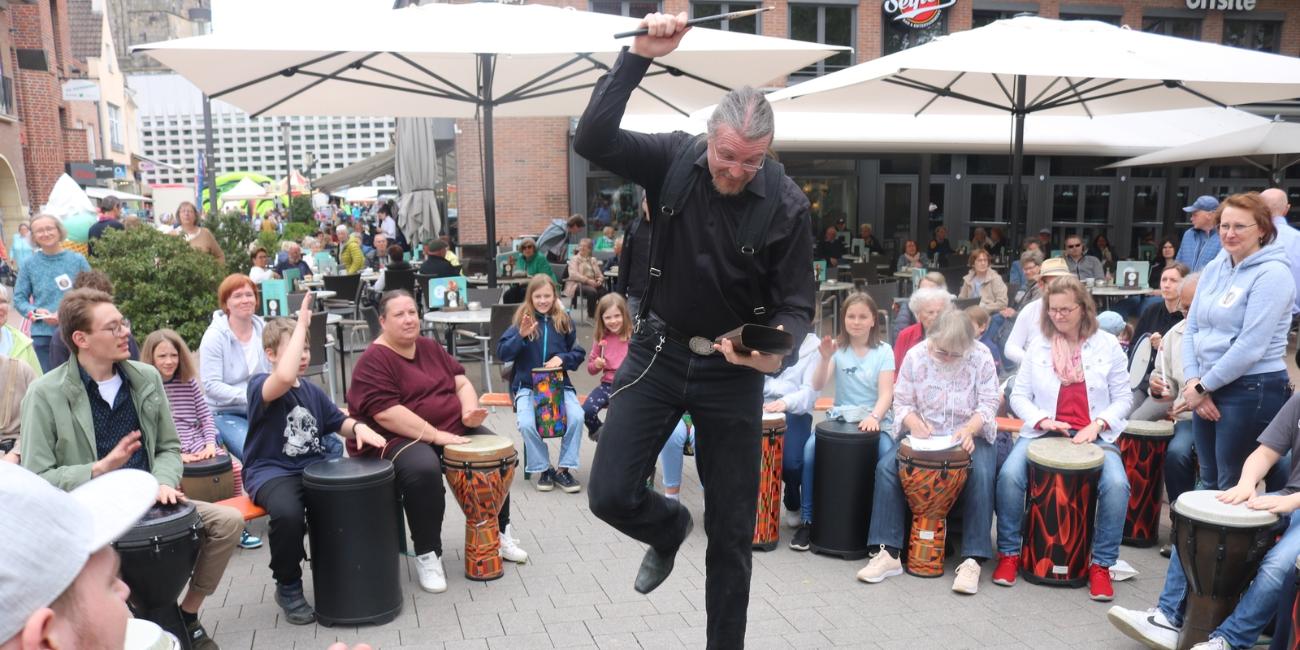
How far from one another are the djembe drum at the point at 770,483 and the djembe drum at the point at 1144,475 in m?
1.92

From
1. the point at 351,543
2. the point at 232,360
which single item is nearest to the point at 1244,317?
the point at 351,543

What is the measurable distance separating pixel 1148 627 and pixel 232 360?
515 centimetres

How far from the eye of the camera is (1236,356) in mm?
4602

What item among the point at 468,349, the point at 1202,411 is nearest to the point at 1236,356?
the point at 1202,411

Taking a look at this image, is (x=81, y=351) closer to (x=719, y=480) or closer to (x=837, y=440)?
(x=719, y=480)

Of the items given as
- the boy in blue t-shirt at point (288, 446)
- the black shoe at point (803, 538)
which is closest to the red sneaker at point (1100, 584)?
the black shoe at point (803, 538)

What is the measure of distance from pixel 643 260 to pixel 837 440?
242 centimetres

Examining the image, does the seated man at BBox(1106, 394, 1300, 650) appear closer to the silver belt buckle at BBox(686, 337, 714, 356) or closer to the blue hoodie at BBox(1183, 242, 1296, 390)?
the blue hoodie at BBox(1183, 242, 1296, 390)

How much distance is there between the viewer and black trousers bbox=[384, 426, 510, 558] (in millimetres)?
4684

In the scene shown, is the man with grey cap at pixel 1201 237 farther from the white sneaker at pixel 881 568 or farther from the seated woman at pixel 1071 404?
the white sneaker at pixel 881 568

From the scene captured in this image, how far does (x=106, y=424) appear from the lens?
13.6 ft

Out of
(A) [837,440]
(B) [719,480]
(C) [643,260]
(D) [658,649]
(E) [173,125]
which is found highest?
(E) [173,125]

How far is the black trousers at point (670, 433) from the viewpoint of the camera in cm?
316

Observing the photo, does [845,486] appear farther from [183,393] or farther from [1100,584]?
[183,393]
